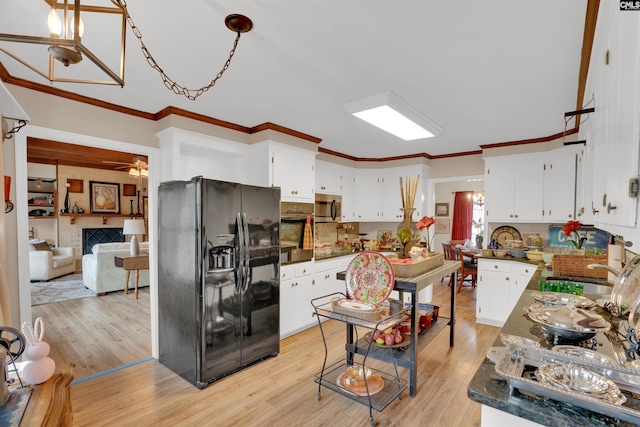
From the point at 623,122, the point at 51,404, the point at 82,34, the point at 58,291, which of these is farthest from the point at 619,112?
the point at 58,291

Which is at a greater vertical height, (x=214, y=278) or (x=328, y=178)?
(x=328, y=178)

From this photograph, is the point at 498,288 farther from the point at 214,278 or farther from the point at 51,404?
the point at 51,404

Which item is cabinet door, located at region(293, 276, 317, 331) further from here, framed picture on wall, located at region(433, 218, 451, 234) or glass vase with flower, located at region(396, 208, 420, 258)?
framed picture on wall, located at region(433, 218, 451, 234)

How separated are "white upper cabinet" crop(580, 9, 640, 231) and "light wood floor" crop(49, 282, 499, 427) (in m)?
1.75

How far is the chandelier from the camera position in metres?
0.88

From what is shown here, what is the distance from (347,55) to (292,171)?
1926mm

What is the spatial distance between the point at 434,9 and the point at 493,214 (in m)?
3.59

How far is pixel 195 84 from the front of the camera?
2406 mm

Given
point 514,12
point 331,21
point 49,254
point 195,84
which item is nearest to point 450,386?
point 514,12

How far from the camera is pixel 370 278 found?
2275mm

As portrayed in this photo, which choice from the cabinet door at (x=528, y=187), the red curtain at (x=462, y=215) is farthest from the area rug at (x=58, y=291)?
the red curtain at (x=462, y=215)

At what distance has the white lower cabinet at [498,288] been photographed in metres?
3.71

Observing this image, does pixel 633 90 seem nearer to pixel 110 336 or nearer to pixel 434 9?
pixel 434 9

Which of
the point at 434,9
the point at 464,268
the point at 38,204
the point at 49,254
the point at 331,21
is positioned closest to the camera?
the point at 434,9
